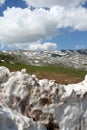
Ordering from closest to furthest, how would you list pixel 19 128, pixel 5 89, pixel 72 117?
pixel 19 128 → pixel 5 89 → pixel 72 117

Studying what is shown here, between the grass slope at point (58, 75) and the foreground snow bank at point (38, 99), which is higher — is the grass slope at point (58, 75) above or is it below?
above

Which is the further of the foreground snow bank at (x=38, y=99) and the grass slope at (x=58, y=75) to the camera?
the grass slope at (x=58, y=75)

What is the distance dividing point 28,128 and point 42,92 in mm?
2324

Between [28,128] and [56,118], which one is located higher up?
[56,118]

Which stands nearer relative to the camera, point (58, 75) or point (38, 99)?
point (38, 99)

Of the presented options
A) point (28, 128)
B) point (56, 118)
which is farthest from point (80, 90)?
point (28, 128)

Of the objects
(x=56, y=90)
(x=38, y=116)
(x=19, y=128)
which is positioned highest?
(x=56, y=90)

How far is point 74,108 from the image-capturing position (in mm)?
12703

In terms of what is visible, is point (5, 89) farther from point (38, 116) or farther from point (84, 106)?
point (84, 106)

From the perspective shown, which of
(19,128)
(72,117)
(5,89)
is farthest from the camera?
(72,117)

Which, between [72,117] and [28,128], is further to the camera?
[72,117]

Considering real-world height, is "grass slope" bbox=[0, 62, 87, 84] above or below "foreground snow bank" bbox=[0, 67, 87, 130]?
above

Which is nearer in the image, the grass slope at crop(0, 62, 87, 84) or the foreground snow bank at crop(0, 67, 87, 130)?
the foreground snow bank at crop(0, 67, 87, 130)

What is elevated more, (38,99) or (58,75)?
(58,75)
